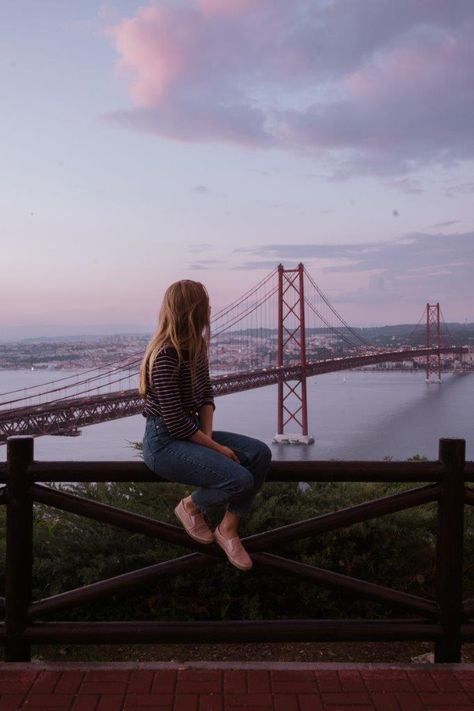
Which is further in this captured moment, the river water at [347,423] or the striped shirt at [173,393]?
the river water at [347,423]

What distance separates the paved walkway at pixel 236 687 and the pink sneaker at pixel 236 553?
36 centimetres

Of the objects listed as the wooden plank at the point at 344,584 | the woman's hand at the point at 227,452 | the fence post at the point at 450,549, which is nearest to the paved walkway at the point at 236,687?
the fence post at the point at 450,549

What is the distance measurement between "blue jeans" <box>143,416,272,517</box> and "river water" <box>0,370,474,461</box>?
19.7m

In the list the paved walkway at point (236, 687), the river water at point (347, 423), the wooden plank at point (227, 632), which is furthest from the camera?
the river water at point (347, 423)

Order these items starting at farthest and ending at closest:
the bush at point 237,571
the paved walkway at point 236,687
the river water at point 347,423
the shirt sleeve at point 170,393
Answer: the river water at point 347,423, the bush at point 237,571, the shirt sleeve at point 170,393, the paved walkway at point 236,687

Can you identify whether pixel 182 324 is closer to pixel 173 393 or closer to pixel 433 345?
pixel 173 393

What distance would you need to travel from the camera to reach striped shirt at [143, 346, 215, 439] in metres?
2.36

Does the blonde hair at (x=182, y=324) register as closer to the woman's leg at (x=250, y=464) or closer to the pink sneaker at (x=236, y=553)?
the woman's leg at (x=250, y=464)

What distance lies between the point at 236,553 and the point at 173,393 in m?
0.62

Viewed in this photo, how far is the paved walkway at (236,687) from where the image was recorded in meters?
2.19

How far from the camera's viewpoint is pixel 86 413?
22266 mm

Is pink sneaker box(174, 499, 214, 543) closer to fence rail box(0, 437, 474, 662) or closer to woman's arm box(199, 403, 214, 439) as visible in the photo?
fence rail box(0, 437, 474, 662)

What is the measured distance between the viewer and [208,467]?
238 centimetres

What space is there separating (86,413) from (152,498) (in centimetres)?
1910
